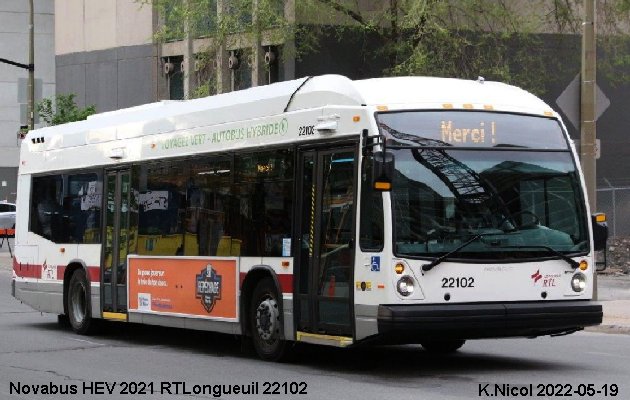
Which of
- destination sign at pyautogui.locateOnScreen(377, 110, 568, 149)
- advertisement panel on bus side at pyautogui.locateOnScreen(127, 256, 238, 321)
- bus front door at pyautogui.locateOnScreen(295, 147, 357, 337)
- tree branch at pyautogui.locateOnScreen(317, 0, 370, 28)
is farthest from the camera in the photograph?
tree branch at pyautogui.locateOnScreen(317, 0, 370, 28)

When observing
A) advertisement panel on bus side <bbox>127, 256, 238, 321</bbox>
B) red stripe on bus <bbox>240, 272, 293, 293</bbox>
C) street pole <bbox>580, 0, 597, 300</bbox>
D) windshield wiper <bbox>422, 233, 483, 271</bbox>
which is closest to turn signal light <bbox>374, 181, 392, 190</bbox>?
windshield wiper <bbox>422, 233, 483, 271</bbox>

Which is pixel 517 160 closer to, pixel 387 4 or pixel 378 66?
pixel 387 4

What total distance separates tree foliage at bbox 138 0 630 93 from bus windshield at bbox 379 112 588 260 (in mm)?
17475

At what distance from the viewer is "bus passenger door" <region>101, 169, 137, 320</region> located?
18.4 meters

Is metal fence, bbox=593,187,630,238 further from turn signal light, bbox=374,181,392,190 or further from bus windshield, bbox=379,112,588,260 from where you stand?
turn signal light, bbox=374,181,392,190

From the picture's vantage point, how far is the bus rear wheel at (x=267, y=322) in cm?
1466

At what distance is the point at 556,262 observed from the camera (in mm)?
13477

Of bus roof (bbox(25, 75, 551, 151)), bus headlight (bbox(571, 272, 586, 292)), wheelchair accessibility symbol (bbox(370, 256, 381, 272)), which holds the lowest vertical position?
bus headlight (bbox(571, 272, 586, 292))

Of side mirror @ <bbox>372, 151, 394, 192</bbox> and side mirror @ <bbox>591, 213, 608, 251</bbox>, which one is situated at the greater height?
side mirror @ <bbox>372, 151, 394, 192</bbox>

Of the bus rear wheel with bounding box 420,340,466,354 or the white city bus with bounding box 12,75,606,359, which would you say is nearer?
the white city bus with bounding box 12,75,606,359

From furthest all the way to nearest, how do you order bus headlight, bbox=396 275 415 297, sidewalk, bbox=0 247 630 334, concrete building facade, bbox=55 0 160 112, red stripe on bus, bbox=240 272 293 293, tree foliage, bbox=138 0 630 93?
1. concrete building facade, bbox=55 0 160 112
2. tree foliage, bbox=138 0 630 93
3. sidewalk, bbox=0 247 630 334
4. red stripe on bus, bbox=240 272 293 293
5. bus headlight, bbox=396 275 415 297

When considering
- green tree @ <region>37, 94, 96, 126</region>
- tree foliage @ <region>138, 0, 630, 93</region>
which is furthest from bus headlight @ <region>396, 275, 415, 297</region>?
green tree @ <region>37, 94, 96, 126</region>

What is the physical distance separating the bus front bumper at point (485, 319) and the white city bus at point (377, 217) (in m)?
0.01

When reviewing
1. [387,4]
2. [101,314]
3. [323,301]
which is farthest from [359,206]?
[387,4]
